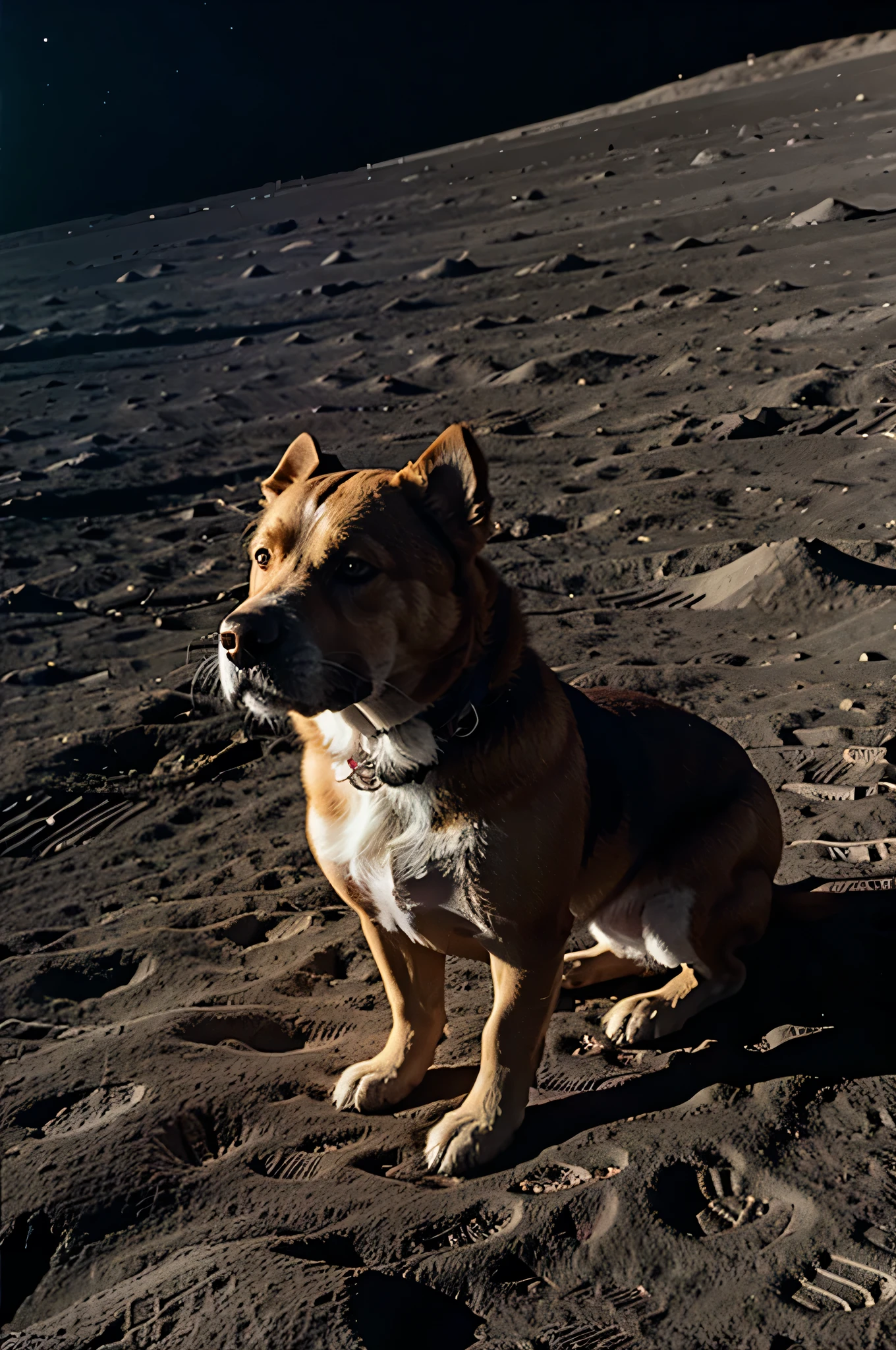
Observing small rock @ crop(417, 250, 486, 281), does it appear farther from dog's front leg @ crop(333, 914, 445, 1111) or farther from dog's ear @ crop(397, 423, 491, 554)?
dog's front leg @ crop(333, 914, 445, 1111)

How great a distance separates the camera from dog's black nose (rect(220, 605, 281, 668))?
2.22 m

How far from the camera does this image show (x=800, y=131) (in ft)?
52.0

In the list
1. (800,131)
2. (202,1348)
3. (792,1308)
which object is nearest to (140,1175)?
(202,1348)

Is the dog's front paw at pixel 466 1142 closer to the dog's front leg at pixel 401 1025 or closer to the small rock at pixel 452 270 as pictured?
the dog's front leg at pixel 401 1025

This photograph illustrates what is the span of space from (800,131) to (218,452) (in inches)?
426

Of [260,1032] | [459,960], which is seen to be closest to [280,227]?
[459,960]

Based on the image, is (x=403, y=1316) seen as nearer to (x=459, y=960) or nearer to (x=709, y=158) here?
(x=459, y=960)

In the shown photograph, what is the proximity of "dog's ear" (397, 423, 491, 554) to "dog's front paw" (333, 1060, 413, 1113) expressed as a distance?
1557 millimetres

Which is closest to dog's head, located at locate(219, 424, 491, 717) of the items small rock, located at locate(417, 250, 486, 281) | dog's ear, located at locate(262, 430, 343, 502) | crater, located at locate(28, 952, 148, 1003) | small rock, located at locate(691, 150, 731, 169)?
dog's ear, located at locate(262, 430, 343, 502)

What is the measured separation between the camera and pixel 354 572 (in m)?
2.43

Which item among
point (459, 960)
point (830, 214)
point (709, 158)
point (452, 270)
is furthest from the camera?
point (709, 158)

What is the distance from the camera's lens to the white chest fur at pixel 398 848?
8.63ft

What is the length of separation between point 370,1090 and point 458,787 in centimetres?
103

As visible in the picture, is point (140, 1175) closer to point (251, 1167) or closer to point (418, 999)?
point (251, 1167)
